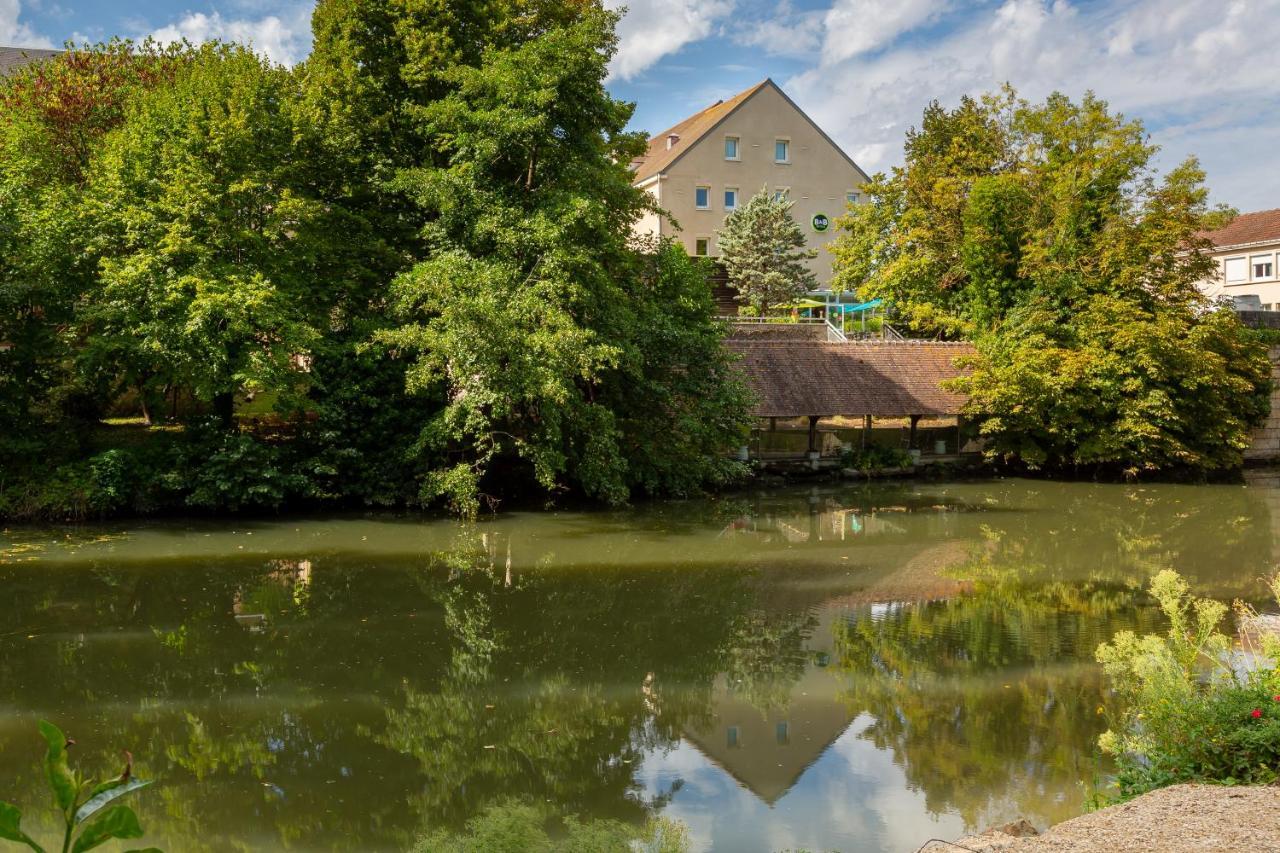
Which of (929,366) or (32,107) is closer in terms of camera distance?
(32,107)

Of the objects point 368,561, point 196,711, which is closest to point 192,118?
point 368,561

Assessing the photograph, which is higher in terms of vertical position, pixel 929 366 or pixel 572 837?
pixel 929 366

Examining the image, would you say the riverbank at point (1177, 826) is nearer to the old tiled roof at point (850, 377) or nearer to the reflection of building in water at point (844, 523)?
the reflection of building in water at point (844, 523)

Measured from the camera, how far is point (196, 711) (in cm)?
921

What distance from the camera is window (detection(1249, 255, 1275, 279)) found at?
133 ft

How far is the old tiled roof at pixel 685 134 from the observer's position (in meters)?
41.2

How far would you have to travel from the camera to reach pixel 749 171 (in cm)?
4219

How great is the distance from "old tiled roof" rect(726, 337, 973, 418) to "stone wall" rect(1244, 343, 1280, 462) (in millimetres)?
9879

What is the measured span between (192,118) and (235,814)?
15.5 metres

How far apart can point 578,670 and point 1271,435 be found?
1166 inches

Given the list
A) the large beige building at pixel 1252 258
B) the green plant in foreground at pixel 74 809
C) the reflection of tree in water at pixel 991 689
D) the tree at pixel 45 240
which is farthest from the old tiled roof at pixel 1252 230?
the green plant in foreground at pixel 74 809

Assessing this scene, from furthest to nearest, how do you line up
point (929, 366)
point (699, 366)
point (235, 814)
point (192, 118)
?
1. point (929, 366)
2. point (699, 366)
3. point (192, 118)
4. point (235, 814)

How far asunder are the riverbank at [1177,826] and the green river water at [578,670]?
1801mm

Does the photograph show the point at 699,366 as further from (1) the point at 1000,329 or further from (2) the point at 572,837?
(2) the point at 572,837
